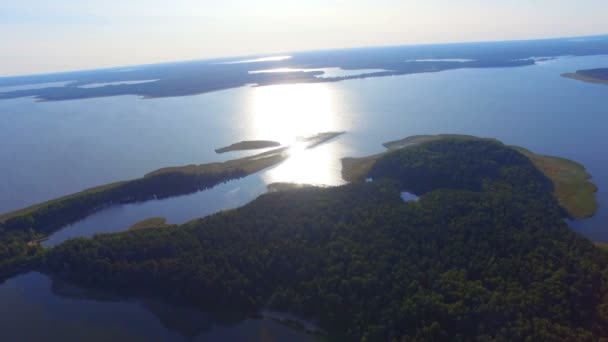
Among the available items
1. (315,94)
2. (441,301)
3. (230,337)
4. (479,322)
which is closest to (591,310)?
(479,322)

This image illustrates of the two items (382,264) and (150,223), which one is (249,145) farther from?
(382,264)

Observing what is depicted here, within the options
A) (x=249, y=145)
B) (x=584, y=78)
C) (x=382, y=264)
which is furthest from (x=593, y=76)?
(x=382, y=264)

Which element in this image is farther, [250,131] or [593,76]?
[593,76]

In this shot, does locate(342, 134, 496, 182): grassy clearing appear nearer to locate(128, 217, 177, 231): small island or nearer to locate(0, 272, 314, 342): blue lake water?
locate(128, 217, 177, 231): small island

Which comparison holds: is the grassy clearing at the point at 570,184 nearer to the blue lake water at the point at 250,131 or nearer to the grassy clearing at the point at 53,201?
the blue lake water at the point at 250,131

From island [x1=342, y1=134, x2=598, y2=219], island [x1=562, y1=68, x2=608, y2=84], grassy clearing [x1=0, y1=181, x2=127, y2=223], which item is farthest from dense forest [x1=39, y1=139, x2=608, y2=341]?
island [x1=562, y1=68, x2=608, y2=84]
